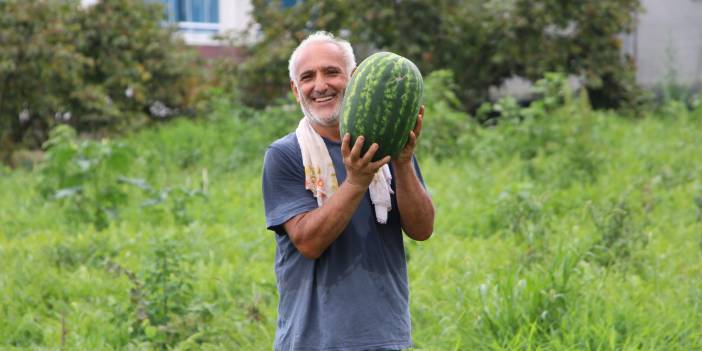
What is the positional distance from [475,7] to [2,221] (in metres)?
7.30

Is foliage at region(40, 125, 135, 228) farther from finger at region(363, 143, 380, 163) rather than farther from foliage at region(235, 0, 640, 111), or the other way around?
finger at region(363, 143, 380, 163)

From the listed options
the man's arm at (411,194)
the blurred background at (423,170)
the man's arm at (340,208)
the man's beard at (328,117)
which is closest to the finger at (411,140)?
the man's arm at (411,194)

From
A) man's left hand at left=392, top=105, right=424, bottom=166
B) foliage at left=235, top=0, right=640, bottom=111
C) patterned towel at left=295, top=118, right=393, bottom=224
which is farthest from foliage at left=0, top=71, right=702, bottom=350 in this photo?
foliage at left=235, top=0, right=640, bottom=111

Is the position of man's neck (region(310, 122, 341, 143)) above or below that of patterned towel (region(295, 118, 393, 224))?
above

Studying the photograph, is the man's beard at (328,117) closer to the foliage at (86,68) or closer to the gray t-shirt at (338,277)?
the gray t-shirt at (338,277)

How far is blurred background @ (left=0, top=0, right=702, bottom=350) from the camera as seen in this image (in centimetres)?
479

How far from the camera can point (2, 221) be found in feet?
24.4

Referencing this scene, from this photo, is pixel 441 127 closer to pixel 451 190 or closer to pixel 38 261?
pixel 451 190

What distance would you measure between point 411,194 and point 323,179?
0.92 feet

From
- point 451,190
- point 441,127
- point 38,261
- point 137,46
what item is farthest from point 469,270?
point 137,46

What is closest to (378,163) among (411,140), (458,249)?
(411,140)

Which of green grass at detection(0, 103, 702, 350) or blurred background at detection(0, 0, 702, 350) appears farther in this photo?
blurred background at detection(0, 0, 702, 350)

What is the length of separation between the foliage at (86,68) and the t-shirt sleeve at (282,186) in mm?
8388

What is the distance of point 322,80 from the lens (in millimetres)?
2898
